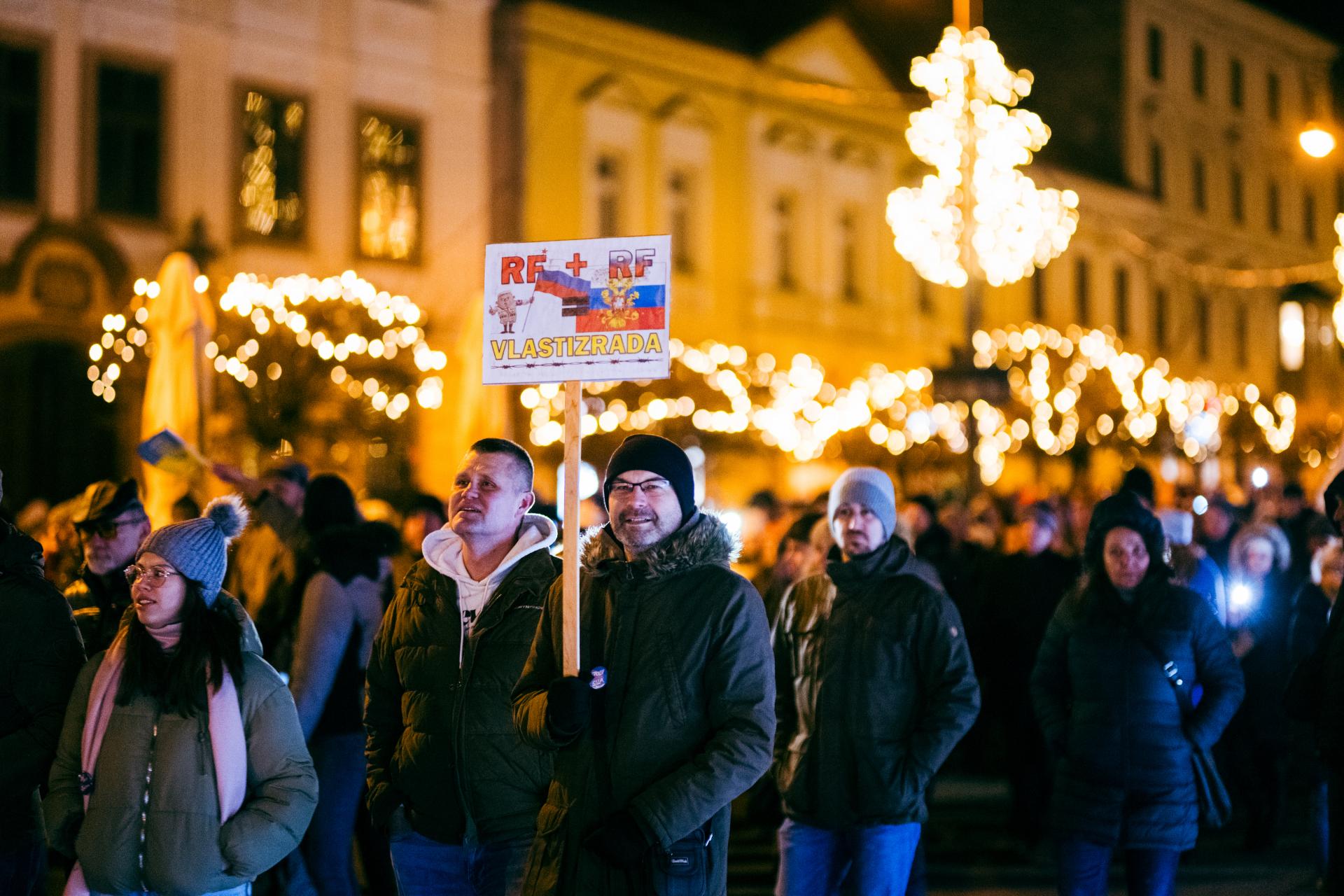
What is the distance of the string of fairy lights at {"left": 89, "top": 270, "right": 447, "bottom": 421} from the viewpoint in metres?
20.3

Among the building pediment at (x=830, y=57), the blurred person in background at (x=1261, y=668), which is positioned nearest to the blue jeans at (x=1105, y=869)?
the blurred person in background at (x=1261, y=668)

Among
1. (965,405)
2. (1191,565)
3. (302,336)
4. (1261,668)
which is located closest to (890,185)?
(965,405)

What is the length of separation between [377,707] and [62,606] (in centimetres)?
102

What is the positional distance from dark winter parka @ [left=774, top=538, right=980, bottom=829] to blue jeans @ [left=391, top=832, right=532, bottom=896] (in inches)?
56.0

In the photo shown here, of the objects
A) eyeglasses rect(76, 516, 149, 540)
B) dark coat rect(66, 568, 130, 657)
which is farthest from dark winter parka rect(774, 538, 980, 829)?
eyeglasses rect(76, 516, 149, 540)

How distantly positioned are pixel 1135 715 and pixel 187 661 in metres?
3.62

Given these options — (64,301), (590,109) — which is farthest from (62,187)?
(590,109)

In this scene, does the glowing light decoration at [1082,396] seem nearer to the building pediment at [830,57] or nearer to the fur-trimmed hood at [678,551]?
the building pediment at [830,57]

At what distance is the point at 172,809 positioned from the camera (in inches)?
180

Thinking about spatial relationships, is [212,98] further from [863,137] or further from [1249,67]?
[1249,67]

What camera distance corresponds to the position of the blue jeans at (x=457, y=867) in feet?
17.3

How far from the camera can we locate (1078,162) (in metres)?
44.0

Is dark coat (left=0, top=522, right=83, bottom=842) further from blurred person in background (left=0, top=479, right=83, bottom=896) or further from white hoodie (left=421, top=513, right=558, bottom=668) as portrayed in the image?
white hoodie (left=421, top=513, right=558, bottom=668)

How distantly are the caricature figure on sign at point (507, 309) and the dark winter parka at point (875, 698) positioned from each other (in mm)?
1898
